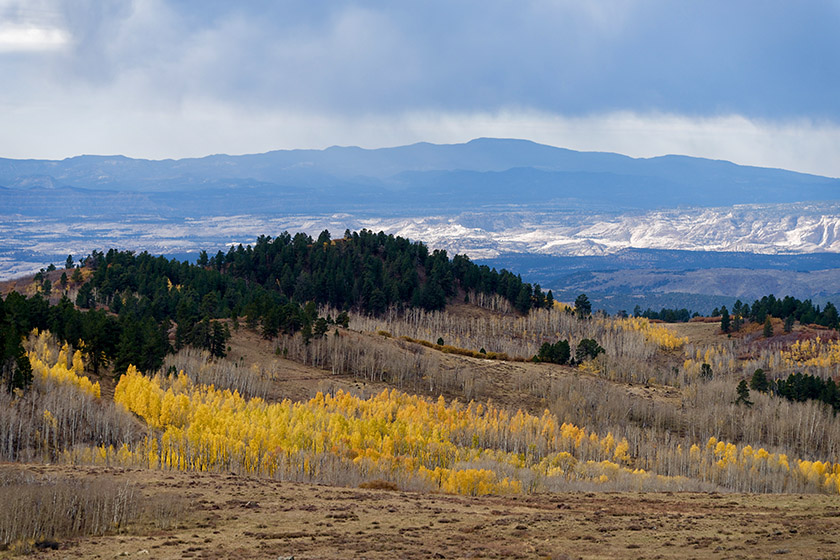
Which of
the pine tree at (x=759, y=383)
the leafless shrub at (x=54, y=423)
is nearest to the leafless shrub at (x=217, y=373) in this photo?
the leafless shrub at (x=54, y=423)

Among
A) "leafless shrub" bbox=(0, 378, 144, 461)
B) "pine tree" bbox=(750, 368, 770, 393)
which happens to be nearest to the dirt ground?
"leafless shrub" bbox=(0, 378, 144, 461)

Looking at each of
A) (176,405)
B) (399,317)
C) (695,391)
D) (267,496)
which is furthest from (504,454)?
(399,317)

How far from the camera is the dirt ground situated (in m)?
41.8

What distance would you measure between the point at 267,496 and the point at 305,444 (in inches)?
1229

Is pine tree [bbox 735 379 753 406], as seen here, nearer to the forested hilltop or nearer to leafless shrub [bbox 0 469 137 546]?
the forested hilltop

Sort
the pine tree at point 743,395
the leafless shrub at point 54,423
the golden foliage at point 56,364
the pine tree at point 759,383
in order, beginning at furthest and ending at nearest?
the pine tree at point 759,383
the pine tree at point 743,395
the golden foliage at point 56,364
the leafless shrub at point 54,423

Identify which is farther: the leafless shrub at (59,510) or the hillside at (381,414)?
the hillside at (381,414)

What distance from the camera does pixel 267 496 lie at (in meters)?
56.2

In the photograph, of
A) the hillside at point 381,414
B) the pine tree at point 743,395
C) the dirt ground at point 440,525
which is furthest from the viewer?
the pine tree at point 743,395

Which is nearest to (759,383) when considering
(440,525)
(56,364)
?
(56,364)

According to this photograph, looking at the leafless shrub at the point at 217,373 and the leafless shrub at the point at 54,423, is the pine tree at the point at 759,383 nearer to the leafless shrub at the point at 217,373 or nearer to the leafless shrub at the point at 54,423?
the leafless shrub at the point at 217,373

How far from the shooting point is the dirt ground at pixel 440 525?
137ft

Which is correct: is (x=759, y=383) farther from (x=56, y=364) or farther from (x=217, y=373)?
(x=56, y=364)

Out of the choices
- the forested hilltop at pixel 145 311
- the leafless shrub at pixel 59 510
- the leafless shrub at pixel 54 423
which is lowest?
the leafless shrub at pixel 54 423
